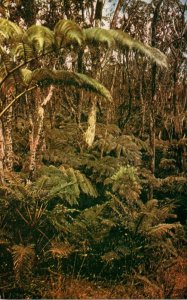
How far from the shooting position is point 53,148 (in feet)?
31.8

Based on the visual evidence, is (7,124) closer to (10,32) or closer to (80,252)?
(10,32)

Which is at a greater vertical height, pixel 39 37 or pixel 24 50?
pixel 39 37

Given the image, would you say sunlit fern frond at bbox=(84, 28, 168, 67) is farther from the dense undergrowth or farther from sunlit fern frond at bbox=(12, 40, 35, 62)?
Answer: the dense undergrowth

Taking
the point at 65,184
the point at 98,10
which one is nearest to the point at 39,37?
the point at 65,184

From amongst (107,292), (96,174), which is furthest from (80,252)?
(96,174)

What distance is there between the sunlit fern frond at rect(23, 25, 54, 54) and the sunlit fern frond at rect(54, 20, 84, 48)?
0.11 meters

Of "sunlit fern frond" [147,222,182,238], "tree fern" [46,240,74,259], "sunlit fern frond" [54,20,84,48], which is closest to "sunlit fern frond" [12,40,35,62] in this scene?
"sunlit fern frond" [54,20,84,48]

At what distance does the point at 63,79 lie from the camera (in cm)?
637

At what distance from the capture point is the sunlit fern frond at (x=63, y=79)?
616 cm

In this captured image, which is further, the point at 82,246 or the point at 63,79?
the point at 63,79

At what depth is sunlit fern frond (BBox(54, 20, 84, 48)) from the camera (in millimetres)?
5684

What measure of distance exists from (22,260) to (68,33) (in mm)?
3194

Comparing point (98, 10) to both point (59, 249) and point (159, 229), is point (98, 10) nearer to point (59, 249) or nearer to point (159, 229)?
point (159, 229)

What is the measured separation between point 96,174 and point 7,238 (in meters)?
3.32
